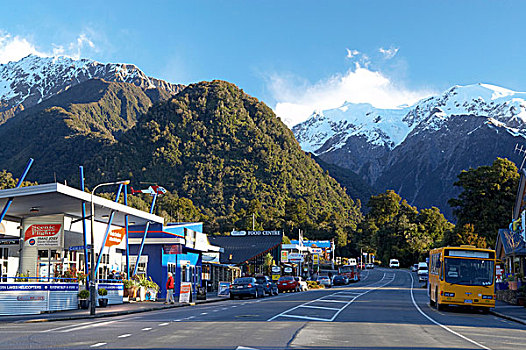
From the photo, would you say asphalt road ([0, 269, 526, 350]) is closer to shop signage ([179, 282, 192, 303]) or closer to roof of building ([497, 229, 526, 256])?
shop signage ([179, 282, 192, 303])

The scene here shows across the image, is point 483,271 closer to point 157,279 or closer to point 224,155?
point 157,279

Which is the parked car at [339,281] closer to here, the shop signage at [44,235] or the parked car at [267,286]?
the parked car at [267,286]

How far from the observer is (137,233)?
44406mm

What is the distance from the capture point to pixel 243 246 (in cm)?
8556

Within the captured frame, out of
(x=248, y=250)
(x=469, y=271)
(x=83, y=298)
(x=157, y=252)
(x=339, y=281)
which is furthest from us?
(x=248, y=250)

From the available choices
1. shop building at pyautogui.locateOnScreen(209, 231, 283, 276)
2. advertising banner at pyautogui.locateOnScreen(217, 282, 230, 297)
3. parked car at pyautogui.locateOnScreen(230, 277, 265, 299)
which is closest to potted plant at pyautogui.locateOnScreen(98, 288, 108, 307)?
parked car at pyautogui.locateOnScreen(230, 277, 265, 299)

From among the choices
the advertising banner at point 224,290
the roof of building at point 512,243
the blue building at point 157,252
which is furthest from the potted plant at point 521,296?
the advertising banner at point 224,290

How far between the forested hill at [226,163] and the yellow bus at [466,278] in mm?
104136

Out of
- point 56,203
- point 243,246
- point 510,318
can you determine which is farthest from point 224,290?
point 243,246

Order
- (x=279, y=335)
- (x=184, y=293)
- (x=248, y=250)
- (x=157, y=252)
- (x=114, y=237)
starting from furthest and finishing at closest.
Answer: (x=248, y=250)
(x=157, y=252)
(x=114, y=237)
(x=184, y=293)
(x=279, y=335)

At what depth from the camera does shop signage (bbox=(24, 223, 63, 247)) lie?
34.6 meters

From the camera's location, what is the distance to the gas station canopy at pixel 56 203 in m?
27.3

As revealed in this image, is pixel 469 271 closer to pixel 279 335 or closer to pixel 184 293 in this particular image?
pixel 279 335

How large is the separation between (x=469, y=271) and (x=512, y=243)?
797 inches
